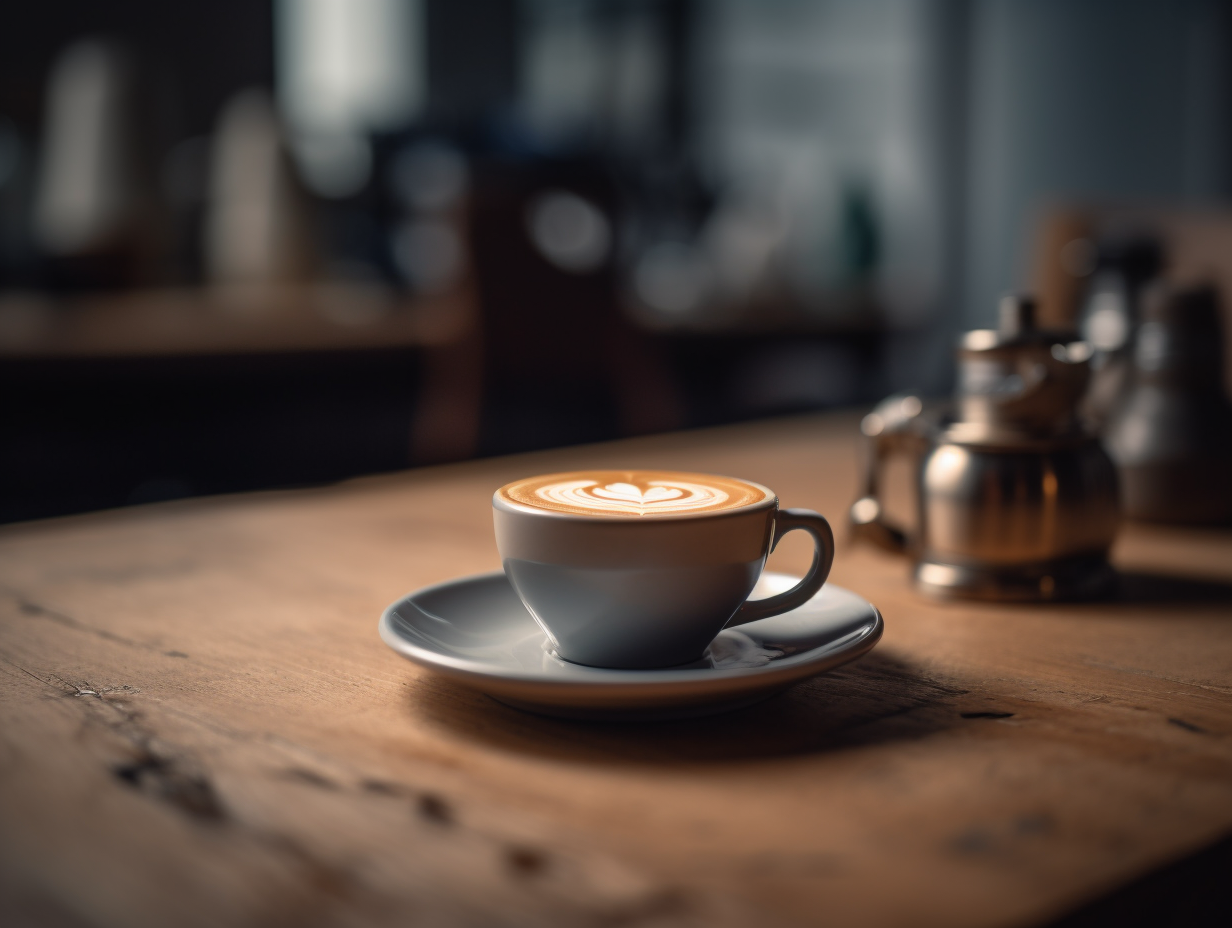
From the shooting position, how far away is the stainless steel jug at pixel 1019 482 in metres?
0.68

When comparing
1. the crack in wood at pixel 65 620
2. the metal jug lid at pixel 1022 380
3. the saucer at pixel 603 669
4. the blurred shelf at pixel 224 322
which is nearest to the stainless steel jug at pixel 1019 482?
the metal jug lid at pixel 1022 380

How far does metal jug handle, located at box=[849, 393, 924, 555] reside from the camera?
746mm

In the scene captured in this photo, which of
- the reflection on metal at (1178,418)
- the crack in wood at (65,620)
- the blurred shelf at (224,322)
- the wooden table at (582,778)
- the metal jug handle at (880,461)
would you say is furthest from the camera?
the blurred shelf at (224,322)

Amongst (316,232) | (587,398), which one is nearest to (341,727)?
(587,398)

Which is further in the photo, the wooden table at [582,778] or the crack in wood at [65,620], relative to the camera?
the crack in wood at [65,620]

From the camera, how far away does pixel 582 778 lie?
16.1 inches

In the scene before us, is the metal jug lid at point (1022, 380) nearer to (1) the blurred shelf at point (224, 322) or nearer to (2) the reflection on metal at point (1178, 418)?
(2) the reflection on metal at point (1178, 418)

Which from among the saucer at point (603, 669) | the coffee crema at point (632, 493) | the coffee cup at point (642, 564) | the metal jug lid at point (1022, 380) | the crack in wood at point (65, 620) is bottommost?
the crack in wood at point (65, 620)

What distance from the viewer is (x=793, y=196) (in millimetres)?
4133

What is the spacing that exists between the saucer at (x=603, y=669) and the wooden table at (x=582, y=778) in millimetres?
18

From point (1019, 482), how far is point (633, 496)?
277 millimetres

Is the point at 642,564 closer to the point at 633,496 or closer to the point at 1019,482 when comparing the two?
the point at 633,496

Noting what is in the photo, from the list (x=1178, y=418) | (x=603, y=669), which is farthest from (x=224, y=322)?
(x=603, y=669)

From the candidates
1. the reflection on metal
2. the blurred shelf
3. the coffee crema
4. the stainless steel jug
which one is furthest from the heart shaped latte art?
the blurred shelf
